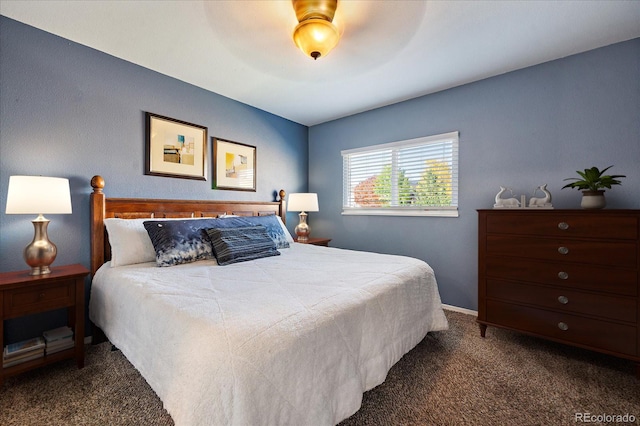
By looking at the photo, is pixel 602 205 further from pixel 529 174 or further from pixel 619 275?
pixel 529 174

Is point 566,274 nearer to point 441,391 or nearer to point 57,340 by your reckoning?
point 441,391

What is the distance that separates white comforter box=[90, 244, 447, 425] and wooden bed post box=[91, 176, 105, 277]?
241 millimetres

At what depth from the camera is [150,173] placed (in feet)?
8.58

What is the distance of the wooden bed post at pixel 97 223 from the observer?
220 cm

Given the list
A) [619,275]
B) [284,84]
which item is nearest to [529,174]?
[619,275]

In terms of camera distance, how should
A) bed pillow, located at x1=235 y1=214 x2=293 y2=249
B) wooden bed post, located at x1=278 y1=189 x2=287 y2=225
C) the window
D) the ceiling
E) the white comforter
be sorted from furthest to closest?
wooden bed post, located at x1=278 y1=189 x2=287 y2=225
the window
bed pillow, located at x1=235 y1=214 x2=293 y2=249
the ceiling
the white comforter

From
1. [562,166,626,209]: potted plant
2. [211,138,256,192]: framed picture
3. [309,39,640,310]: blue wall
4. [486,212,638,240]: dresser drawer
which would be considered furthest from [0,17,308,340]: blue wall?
[562,166,626,209]: potted plant

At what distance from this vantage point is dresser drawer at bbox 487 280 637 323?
181 cm

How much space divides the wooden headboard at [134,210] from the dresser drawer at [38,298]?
16.8 inches

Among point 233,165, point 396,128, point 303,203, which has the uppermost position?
point 396,128

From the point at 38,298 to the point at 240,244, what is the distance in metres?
1.27

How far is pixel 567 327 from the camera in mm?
1989

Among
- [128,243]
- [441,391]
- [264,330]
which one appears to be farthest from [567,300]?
[128,243]

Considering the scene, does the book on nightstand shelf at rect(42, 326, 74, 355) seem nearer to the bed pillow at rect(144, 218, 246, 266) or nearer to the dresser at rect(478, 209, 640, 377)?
the bed pillow at rect(144, 218, 246, 266)
